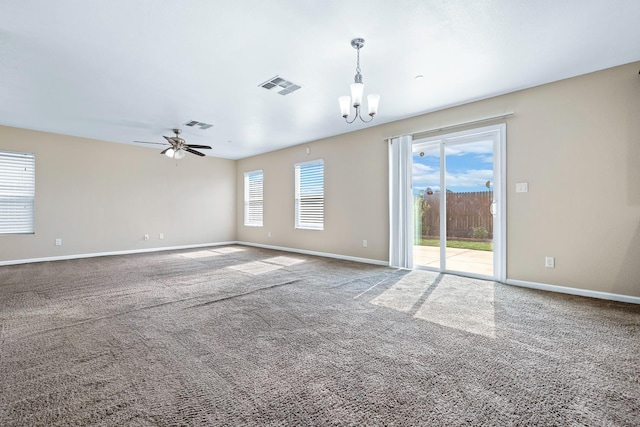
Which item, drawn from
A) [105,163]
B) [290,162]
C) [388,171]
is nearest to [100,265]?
[105,163]

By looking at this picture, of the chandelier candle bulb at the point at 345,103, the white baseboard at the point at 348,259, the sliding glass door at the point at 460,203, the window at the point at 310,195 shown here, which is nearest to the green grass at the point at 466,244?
the sliding glass door at the point at 460,203

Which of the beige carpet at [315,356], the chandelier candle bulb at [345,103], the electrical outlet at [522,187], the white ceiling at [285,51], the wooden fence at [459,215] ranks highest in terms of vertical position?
the white ceiling at [285,51]

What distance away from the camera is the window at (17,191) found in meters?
5.68

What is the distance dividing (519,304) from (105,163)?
820 cm

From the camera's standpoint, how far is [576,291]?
143 inches

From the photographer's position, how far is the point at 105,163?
6750mm

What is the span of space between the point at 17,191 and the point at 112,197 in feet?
5.06

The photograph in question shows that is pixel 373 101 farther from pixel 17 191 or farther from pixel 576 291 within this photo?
pixel 17 191

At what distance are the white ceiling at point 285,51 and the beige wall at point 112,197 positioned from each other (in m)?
1.48

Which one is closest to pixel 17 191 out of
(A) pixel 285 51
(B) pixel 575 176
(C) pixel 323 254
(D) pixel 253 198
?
(D) pixel 253 198

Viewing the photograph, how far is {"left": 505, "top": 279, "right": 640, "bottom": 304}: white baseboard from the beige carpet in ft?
0.59

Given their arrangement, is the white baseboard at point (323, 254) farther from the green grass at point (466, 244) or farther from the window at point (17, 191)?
the window at point (17, 191)

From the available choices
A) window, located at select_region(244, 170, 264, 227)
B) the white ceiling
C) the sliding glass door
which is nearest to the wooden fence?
the sliding glass door

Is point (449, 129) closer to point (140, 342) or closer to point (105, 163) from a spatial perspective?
point (140, 342)
